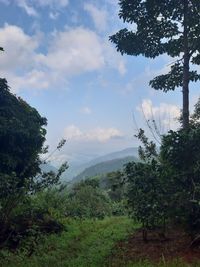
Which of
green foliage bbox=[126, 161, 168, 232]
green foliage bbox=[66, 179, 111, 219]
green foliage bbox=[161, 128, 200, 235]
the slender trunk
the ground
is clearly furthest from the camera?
green foliage bbox=[66, 179, 111, 219]

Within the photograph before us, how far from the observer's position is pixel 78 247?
12.4m

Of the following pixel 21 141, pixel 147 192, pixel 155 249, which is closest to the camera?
pixel 147 192

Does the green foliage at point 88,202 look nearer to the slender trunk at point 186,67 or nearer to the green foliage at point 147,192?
the slender trunk at point 186,67

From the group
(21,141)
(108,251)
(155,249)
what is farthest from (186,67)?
(21,141)

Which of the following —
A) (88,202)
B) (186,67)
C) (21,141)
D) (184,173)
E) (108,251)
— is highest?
(186,67)

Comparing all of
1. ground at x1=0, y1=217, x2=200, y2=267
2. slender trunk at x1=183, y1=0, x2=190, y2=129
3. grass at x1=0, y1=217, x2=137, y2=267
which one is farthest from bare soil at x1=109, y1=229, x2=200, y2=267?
slender trunk at x1=183, y1=0, x2=190, y2=129

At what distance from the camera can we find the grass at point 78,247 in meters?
10.6

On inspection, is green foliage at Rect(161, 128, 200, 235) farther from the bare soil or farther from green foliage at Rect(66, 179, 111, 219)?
green foliage at Rect(66, 179, 111, 219)

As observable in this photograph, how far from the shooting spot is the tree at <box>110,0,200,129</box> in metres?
13.3

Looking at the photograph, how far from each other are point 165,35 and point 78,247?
24.2 feet

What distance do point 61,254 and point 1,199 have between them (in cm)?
239

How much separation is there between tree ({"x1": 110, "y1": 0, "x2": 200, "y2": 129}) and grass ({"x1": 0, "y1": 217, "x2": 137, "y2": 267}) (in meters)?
4.61

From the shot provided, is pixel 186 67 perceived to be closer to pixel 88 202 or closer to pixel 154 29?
pixel 154 29

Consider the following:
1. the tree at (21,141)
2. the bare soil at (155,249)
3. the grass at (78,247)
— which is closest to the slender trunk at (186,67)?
the bare soil at (155,249)
